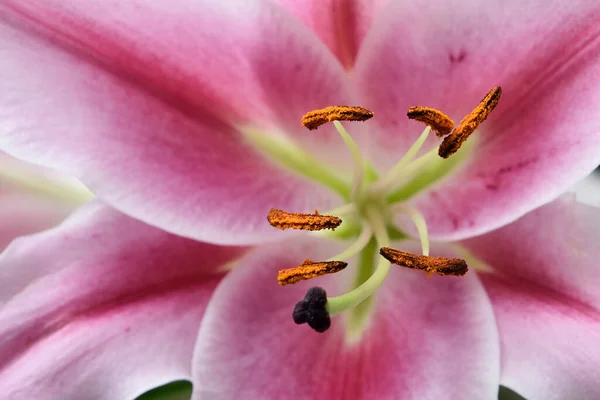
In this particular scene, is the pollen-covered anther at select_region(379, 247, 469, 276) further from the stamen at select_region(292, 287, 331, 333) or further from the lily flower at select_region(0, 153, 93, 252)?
the lily flower at select_region(0, 153, 93, 252)

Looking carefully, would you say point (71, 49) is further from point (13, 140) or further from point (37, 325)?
point (37, 325)

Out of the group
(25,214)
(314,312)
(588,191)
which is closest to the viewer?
(314,312)

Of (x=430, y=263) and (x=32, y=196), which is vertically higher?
(x=32, y=196)

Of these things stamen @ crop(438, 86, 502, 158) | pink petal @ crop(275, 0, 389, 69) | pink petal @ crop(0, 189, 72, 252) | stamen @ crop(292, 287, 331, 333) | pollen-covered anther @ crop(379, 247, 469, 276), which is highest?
pink petal @ crop(275, 0, 389, 69)

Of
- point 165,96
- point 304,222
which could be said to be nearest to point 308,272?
point 304,222

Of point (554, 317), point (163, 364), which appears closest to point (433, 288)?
point (554, 317)

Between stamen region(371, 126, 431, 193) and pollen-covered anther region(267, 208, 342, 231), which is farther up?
stamen region(371, 126, 431, 193)

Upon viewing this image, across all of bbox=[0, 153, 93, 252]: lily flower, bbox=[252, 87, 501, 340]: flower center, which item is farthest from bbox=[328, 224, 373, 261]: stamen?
bbox=[0, 153, 93, 252]: lily flower

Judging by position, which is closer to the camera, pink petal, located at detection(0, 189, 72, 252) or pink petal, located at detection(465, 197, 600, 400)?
pink petal, located at detection(465, 197, 600, 400)

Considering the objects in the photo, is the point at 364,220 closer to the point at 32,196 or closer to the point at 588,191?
the point at 588,191
